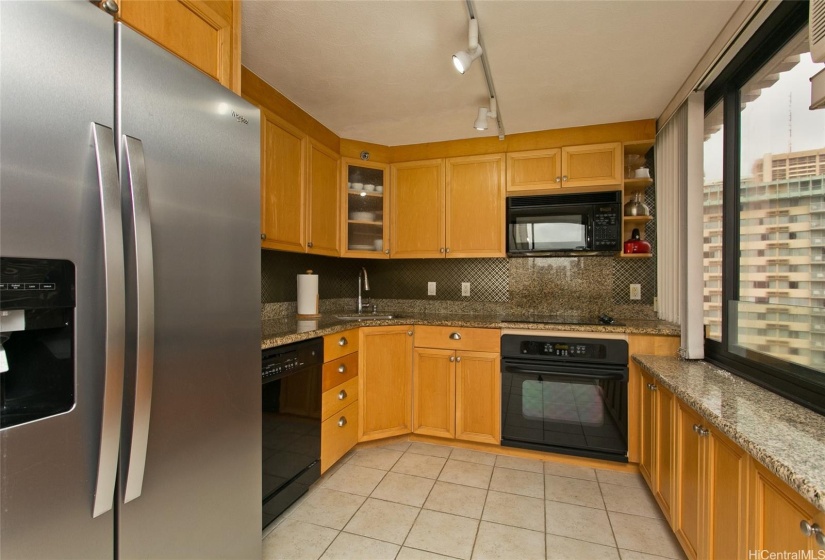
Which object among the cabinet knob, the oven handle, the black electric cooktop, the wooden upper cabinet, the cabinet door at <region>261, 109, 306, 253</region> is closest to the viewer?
the cabinet knob

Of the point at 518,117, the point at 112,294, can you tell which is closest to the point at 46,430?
the point at 112,294

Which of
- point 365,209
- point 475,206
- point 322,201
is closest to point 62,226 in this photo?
point 322,201

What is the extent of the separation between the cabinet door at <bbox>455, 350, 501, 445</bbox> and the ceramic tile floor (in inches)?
7.2

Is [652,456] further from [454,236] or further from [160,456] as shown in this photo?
[160,456]

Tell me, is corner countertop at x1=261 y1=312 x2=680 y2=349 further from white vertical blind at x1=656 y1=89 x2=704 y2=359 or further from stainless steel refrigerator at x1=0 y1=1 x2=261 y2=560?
stainless steel refrigerator at x1=0 y1=1 x2=261 y2=560

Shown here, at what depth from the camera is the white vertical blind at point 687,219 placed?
211 cm

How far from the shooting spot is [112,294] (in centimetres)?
85

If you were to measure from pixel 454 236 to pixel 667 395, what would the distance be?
1783 mm

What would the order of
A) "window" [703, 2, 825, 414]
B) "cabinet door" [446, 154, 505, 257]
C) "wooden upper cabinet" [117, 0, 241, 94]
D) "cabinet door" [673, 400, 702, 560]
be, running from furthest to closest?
"cabinet door" [446, 154, 505, 257]
"cabinet door" [673, 400, 702, 560]
"window" [703, 2, 825, 414]
"wooden upper cabinet" [117, 0, 241, 94]

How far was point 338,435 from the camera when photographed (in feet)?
7.87

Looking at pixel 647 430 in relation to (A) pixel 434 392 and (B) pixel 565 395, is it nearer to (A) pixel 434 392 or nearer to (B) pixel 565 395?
(B) pixel 565 395

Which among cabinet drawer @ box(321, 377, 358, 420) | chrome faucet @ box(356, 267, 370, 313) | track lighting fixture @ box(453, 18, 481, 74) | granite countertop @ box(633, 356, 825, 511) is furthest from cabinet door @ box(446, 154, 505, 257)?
granite countertop @ box(633, 356, 825, 511)

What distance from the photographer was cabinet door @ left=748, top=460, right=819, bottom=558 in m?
0.90

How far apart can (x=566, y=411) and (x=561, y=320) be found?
2.12ft
